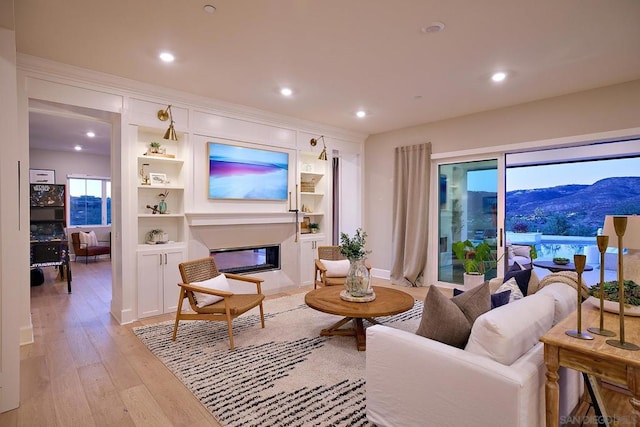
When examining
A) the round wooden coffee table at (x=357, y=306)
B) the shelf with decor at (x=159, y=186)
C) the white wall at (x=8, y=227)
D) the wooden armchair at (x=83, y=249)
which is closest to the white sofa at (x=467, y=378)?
the round wooden coffee table at (x=357, y=306)

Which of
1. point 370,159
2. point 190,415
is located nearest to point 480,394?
point 190,415

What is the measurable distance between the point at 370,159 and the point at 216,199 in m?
3.11

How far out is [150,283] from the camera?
13.3 feet

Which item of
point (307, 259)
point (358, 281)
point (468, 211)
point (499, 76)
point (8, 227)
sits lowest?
point (307, 259)

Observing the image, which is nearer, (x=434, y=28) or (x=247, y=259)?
(x=434, y=28)

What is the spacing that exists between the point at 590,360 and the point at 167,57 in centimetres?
376

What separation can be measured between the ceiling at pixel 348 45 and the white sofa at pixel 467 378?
2075mm

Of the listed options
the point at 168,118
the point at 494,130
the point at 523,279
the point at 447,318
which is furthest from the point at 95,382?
the point at 494,130

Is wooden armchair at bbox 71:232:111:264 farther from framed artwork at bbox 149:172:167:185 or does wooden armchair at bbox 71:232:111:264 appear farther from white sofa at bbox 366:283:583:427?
white sofa at bbox 366:283:583:427

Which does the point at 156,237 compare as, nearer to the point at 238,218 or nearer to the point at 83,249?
the point at 238,218

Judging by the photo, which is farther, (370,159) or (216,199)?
(370,159)

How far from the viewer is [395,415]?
1.90 metres

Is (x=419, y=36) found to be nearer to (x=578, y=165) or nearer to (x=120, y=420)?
(x=120, y=420)

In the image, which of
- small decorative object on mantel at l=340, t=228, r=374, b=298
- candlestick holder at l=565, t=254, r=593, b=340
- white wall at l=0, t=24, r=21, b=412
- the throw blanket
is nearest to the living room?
white wall at l=0, t=24, r=21, b=412
